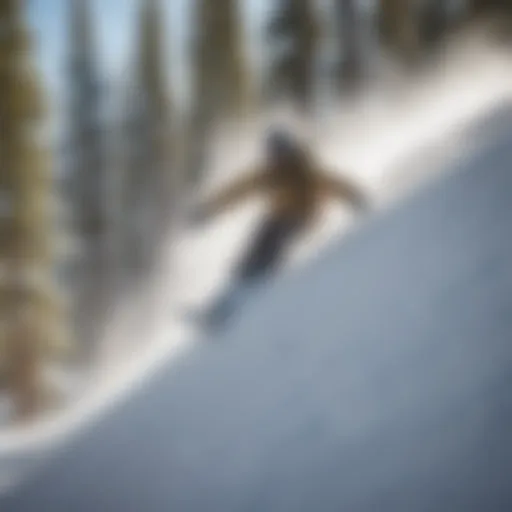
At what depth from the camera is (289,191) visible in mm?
1072

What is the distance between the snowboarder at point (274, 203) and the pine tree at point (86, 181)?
0.46 ft

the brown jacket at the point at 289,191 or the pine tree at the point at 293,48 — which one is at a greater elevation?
the pine tree at the point at 293,48

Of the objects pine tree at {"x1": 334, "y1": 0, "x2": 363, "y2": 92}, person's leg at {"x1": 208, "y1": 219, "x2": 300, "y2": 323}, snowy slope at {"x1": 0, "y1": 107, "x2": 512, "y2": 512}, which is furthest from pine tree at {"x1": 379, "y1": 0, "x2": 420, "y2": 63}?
person's leg at {"x1": 208, "y1": 219, "x2": 300, "y2": 323}

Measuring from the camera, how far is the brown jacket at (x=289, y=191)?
1.06 meters

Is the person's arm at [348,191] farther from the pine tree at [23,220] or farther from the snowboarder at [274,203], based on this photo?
the pine tree at [23,220]

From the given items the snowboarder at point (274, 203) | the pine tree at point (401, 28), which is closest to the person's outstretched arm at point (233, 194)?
the snowboarder at point (274, 203)

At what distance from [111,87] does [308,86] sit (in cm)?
26

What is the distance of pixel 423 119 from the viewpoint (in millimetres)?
1086

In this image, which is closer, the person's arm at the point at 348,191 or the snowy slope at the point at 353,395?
the snowy slope at the point at 353,395

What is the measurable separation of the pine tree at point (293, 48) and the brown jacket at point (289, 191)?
95mm

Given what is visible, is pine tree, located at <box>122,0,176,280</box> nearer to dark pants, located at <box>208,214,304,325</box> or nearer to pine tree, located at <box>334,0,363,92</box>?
dark pants, located at <box>208,214,304,325</box>

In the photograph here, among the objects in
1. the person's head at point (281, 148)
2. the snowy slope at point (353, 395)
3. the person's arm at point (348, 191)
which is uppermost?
the person's head at point (281, 148)

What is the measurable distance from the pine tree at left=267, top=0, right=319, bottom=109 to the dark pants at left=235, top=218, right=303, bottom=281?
0.16 m

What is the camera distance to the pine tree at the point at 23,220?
3.43 feet
